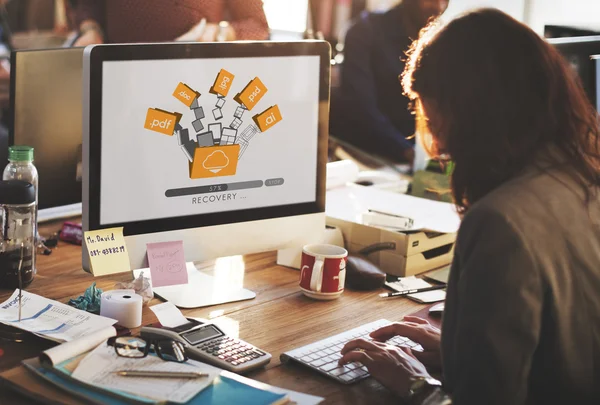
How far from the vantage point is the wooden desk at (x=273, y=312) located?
4.42 feet

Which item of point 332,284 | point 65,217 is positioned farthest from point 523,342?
point 65,217

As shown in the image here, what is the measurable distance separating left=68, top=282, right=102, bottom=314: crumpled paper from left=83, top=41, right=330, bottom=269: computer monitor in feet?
0.27

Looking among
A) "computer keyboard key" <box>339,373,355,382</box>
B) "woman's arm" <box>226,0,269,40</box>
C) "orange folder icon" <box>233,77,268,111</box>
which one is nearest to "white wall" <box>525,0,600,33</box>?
"woman's arm" <box>226,0,269,40</box>

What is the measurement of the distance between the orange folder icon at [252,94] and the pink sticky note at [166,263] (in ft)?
1.02

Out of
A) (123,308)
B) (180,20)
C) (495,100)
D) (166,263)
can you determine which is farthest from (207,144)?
(180,20)

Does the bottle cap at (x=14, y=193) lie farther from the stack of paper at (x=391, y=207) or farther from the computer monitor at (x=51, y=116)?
the stack of paper at (x=391, y=207)

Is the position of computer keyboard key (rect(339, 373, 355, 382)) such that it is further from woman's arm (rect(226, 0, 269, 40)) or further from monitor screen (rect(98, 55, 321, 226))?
woman's arm (rect(226, 0, 269, 40))

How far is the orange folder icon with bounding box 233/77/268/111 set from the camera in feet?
5.46

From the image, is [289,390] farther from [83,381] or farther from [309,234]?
[309,234]

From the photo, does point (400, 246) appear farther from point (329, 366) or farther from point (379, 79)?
point (379, 79)

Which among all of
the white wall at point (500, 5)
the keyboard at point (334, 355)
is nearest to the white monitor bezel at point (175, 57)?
the keyboard at point (334, 355)

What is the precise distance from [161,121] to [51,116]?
0.42m

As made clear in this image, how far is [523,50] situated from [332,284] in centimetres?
73

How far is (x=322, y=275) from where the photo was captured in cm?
173
